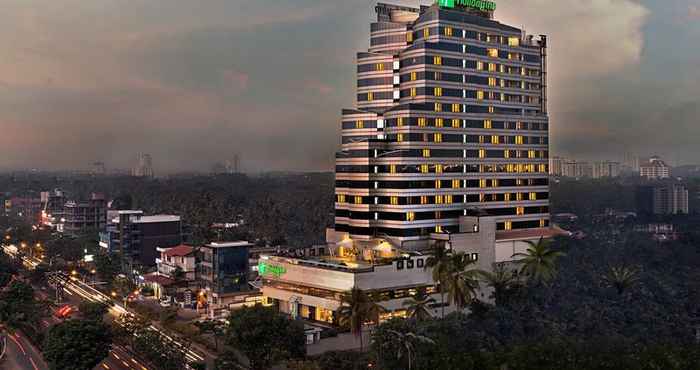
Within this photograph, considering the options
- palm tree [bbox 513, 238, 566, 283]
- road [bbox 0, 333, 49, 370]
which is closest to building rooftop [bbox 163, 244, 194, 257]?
road [bbox 0, 333, 49, 370]

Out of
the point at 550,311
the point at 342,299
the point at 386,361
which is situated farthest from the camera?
the point at 550,311

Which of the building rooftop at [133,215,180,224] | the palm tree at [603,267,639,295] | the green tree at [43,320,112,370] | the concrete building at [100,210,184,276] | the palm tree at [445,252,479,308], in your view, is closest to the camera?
the green tree at [43,320,112,370]

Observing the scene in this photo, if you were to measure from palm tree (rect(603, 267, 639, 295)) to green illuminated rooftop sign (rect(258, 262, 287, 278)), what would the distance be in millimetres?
53865

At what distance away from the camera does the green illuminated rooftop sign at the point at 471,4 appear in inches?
4943

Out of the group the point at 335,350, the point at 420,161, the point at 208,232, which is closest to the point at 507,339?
the point at 335,350

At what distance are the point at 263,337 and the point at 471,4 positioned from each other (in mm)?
78412

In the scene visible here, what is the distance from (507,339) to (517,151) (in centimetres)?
4977

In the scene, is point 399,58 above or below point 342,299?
above

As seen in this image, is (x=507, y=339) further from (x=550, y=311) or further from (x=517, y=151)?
(x=517, y=151)

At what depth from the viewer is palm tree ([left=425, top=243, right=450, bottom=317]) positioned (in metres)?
96.1

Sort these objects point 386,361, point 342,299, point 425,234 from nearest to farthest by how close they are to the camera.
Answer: point 386,361
point 342,299
point 425,234

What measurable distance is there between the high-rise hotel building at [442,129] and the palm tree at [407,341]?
41081 millimetres

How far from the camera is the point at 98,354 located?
80375mm

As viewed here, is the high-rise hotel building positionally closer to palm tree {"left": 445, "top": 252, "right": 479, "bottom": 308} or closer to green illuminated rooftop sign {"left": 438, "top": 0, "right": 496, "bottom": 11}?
green illuminated rooftop sign {"left": 438, "top": 0, "right": 496, "bottom": 11}
